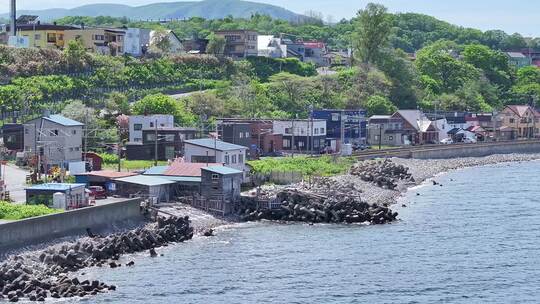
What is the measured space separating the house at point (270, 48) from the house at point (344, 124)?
92.5ft

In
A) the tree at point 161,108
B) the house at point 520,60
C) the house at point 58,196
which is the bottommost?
the house at point 58,196

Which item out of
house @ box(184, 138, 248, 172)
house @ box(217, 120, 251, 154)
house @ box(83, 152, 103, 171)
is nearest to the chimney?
house @ box(217, 120, 251, 154)

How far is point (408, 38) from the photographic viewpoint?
536ft

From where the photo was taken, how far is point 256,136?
198 ft

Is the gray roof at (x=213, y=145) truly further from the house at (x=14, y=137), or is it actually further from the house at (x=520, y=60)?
the house at (x=520, y=60)

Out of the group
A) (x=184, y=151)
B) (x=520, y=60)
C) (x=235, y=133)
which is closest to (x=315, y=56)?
(x=520, y=60)

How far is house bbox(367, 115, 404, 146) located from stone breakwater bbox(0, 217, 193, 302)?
38952mm

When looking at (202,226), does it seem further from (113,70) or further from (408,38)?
(408,38)

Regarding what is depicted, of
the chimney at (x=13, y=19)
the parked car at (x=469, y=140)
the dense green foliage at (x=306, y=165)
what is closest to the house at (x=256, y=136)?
the dense green foliage at (x=306, y=165)

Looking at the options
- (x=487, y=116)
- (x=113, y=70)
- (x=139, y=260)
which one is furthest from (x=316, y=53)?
(x=139, y=260)

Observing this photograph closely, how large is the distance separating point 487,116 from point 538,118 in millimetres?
6153

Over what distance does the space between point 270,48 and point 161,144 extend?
4812 centimetres

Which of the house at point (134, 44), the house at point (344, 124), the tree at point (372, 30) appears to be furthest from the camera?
the tree at point (372, 30)

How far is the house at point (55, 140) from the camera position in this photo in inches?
1810
